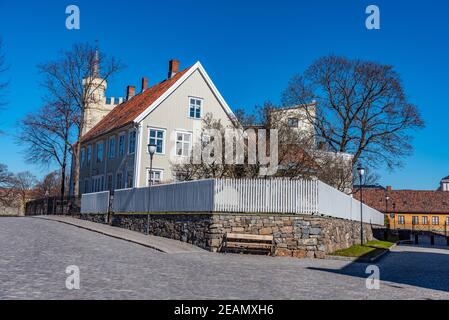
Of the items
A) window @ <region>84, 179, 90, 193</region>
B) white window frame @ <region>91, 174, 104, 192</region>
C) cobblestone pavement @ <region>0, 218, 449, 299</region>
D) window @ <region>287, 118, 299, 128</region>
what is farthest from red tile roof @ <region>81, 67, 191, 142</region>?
cobblestone pavement @ <region>0, 218, 449, 299</region>

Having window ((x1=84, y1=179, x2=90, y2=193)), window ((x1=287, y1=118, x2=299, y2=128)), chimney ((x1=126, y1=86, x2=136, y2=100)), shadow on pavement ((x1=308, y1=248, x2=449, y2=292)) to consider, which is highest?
chimney ((x1=126, y1=86, x2=136, y2=100))

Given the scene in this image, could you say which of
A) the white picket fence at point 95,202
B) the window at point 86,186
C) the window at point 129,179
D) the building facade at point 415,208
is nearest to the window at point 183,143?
the window at point 129,179

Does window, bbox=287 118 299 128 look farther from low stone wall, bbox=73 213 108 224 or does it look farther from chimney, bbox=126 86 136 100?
chimney, bbox=126 86 136 100

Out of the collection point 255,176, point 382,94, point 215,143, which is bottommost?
point 255,176

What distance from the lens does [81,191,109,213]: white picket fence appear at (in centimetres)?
3098

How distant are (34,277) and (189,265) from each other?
5053mm

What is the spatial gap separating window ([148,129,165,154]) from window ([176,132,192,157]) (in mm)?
1187

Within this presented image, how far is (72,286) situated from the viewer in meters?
9.50

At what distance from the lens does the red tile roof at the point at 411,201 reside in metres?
81.9

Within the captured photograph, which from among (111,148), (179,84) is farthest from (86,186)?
(179,84)

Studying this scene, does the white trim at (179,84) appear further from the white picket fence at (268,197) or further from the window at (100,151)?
the white picket fence at (268,197)
